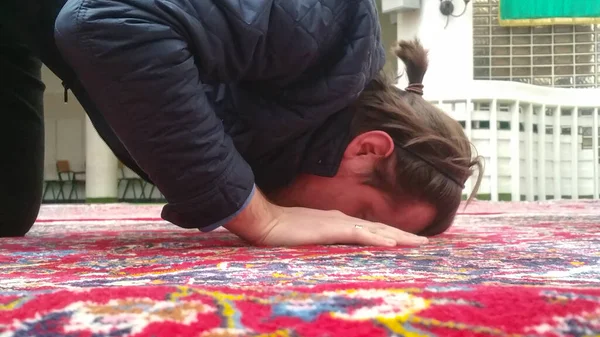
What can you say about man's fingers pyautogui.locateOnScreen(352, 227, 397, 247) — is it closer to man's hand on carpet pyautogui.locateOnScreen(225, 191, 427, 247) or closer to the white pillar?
man's hand on carpet pyautogui.locateOnScreen(225, 191, 427, 247)

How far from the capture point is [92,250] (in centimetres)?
85

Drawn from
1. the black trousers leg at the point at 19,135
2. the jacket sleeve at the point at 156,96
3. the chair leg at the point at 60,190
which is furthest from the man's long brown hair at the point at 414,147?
the chair leg at the point at 60,190

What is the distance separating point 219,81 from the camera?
809 millimetres

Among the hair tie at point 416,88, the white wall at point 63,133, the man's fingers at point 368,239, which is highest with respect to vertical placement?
the white wall at point 63,133

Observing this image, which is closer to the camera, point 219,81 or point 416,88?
point 219,81

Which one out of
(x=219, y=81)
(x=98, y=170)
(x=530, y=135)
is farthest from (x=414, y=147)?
(x=98, y=170)

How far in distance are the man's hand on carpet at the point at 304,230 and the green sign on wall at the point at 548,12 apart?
10.7 ft

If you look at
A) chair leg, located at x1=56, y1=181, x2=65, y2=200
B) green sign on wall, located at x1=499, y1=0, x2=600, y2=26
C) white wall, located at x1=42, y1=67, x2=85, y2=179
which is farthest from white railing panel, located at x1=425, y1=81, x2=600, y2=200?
white wall, located at x1=42, y1=67, x2=85, y2=179

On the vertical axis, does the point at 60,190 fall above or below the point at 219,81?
below

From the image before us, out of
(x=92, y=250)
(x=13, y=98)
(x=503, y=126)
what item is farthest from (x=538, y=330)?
(x=503, y=126)

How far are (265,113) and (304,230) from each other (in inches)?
6.2

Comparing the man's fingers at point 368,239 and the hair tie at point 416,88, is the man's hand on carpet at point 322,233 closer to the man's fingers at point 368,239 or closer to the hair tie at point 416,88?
the man's fingers at point 368,239

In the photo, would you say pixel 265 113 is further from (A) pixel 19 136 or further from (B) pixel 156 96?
(A) pixel 19 136

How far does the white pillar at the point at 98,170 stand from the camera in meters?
5.91
